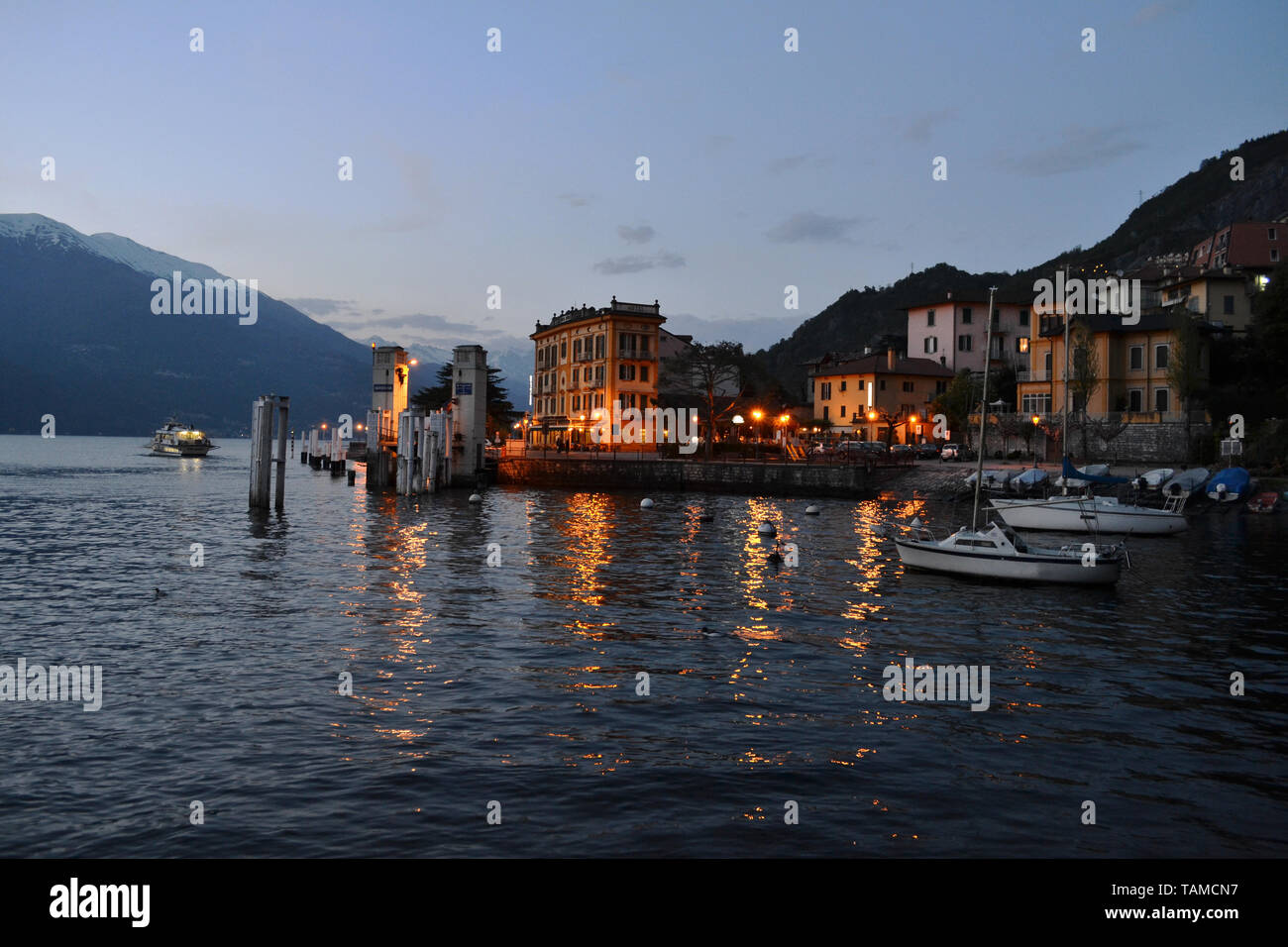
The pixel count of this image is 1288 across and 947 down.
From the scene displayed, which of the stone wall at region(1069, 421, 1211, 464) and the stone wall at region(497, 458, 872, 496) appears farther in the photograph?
the stone wall at region(497, 458, 872, 496)

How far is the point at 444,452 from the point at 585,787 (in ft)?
200

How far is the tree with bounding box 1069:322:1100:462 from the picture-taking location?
73.9 meters

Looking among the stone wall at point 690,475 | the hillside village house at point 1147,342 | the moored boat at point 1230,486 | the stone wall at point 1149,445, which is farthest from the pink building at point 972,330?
the moored boat at point 1230,486

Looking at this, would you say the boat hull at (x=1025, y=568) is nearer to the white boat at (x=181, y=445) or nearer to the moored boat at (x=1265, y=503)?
the moored boat at (x=1265, y=503)

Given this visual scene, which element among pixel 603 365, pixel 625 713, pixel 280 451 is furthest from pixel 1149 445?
pixel 625 713

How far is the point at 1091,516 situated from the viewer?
1726 inches

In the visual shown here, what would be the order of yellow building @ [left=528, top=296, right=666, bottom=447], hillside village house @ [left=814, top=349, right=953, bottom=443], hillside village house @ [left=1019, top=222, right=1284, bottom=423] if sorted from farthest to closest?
Result: hillside village house @ [left=814, top=349, right=953, bottom=443]
yellow building @ [left=528, top=296, right=666, bottom=447]
hillside village house @ [left=1019, top=222, right=1284, bottom=423]

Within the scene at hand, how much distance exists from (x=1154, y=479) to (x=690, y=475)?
107 feet

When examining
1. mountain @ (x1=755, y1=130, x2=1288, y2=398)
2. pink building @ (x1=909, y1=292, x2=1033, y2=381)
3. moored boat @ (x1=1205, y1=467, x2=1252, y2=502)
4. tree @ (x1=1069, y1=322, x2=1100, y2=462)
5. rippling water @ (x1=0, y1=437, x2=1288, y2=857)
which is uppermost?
mountain @ (x1=755, y1=130, x2=1288, y2=398)

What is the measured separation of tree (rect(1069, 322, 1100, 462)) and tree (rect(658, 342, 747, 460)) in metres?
28.6

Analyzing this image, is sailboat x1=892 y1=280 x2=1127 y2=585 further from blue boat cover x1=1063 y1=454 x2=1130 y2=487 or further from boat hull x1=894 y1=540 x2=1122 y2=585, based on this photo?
blue boat cover x1=1063 y1=454 x2=1130 y2=487

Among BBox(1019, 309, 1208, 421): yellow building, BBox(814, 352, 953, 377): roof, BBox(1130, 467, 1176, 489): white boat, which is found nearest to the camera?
BBox(1130, 467, 1176, 489): white boat

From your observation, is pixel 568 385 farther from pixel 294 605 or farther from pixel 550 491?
pixel 294 605

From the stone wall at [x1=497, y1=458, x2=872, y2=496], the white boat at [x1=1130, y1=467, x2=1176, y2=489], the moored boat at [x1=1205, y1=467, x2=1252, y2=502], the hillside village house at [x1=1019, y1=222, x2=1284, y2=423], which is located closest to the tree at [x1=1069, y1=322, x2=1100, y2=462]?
→ the hillside village house at [x1=1019, y1=222, x2=1284, y2=423]
